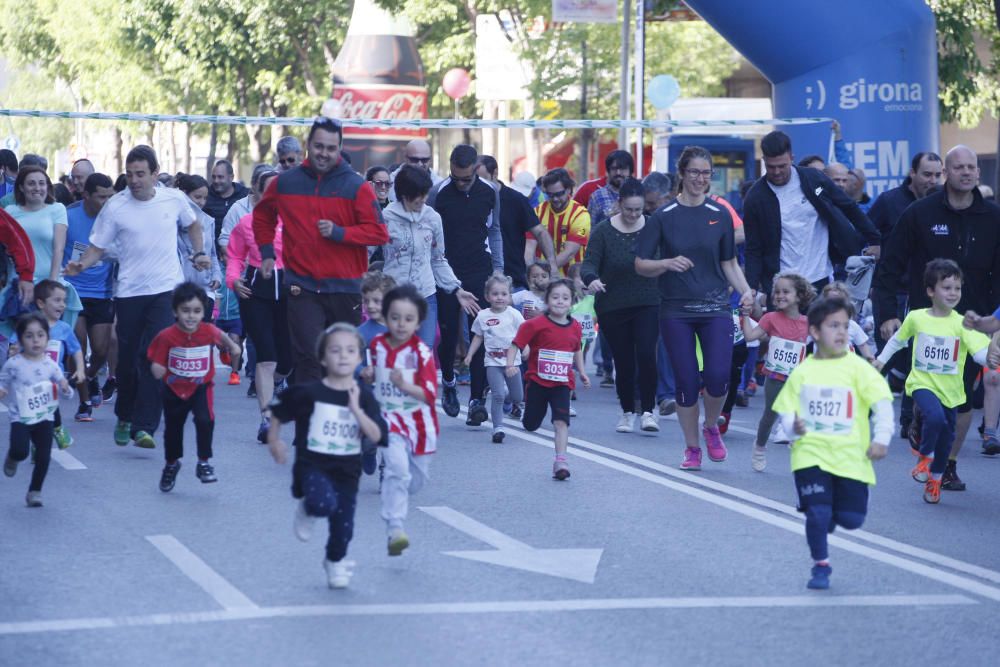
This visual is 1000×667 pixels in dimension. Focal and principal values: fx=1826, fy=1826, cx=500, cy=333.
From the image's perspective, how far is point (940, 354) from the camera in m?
10.3

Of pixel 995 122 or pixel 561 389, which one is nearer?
pixel 561 389

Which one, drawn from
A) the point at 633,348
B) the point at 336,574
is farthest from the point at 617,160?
the point at 336,574

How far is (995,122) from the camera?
44.9 m

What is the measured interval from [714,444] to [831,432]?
3.82 metres

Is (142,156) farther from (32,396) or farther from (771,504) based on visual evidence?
(771,504)

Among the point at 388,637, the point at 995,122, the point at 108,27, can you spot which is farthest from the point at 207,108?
the point at 388,637

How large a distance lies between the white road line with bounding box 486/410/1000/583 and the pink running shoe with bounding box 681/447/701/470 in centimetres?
7

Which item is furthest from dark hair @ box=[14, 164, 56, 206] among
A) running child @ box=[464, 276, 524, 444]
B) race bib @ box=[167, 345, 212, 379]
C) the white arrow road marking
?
the white arrow road marking

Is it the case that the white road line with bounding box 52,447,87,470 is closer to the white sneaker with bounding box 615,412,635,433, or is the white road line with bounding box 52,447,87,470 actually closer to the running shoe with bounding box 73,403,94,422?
the running shoe with bounding box 73,403,94,422

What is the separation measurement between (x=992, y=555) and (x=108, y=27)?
163ft

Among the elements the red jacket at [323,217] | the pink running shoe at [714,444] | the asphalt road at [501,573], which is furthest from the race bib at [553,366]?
the red jacket at [323,217]

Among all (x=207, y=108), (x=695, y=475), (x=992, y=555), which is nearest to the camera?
(x=992, y=555)

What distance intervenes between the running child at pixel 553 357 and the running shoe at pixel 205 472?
203 centimetres

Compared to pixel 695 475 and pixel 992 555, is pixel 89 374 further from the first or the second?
pixel 992 555
